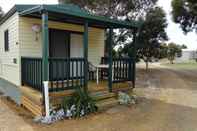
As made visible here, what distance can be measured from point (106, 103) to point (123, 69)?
4.73ft

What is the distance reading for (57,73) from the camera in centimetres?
528

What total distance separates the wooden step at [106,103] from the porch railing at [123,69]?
2.31ft

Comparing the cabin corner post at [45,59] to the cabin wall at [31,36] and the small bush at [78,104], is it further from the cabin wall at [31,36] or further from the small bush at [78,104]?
the cabin wall at [31,36]

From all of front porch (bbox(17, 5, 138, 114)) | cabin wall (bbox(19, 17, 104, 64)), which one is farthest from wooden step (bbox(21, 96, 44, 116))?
cabin wall (bbox(19, 17, 104, 64))

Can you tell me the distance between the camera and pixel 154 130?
13.9ft

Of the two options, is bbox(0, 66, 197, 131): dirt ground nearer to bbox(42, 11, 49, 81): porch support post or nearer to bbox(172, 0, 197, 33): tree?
bbox(42, 11, 49, 81): porch support post

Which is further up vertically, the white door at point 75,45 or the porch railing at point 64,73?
the white door at point 75,45

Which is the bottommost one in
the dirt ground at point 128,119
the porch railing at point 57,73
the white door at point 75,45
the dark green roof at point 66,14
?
the dirt ground at point 128,119

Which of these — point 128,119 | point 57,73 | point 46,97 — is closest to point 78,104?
point 46,97

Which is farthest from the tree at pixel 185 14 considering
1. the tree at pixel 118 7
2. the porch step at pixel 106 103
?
the porch step at pixel 106 103

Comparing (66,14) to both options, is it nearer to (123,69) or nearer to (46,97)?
(46,97)

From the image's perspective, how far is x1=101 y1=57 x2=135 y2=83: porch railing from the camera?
670cm

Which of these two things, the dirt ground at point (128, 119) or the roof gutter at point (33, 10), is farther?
the roof gutter at point (33, 10)

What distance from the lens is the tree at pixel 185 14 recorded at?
14.4 meters
